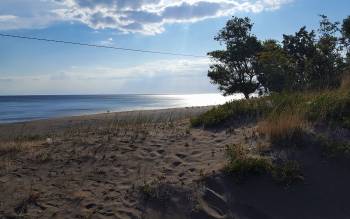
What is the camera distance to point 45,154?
28.3ft

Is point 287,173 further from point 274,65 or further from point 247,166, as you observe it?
point 274,65

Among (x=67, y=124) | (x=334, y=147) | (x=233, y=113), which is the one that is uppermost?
(x=233, y=113)

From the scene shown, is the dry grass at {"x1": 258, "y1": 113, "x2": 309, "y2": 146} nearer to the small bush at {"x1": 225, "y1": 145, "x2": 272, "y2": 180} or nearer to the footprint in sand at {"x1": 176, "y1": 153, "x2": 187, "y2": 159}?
the small bush at {"x1": 225, "y1": 145, "x2": 272, "y2": 180}

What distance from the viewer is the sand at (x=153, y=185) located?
6633mm

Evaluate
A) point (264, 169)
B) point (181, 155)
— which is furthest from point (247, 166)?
point (181, 155)

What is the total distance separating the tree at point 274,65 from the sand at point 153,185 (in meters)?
18.7

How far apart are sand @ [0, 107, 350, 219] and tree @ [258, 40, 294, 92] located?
18.7 metres

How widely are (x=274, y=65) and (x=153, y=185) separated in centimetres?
2313

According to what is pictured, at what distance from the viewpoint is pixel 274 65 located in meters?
28.9

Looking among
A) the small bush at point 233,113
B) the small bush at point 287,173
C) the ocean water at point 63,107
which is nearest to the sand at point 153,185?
the small bush at point 287,173

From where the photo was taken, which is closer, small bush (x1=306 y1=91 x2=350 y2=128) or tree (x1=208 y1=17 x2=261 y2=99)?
small bush (x1=306 y1=91 x2=350 y2=128)

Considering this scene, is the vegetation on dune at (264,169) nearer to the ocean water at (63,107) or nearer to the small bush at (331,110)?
the small bush at (331,110)

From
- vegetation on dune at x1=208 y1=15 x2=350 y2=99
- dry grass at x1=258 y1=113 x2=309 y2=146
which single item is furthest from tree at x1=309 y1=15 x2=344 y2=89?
dry grass at x1=258 y1=113 x2=309 y2=146

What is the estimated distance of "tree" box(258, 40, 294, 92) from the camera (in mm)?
27266
